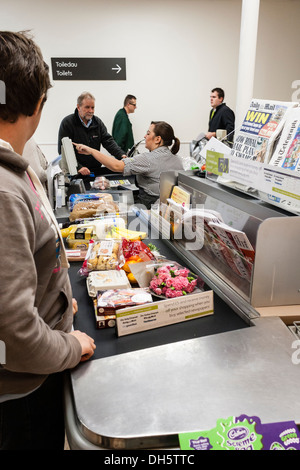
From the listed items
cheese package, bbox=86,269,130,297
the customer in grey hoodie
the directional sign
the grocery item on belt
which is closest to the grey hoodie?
the customer in grey hoodie

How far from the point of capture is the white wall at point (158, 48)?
6.66 m

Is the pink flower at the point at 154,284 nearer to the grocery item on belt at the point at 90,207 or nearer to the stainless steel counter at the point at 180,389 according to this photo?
the stainless steel counter at the point at 180,389

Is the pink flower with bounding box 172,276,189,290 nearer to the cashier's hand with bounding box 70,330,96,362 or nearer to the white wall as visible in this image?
the cashier's hand with bounding box 70,330,96,362

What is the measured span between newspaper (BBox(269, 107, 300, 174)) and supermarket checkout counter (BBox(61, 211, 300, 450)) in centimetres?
52

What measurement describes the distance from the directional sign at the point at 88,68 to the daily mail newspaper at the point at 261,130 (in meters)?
6.27

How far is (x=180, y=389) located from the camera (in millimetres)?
849

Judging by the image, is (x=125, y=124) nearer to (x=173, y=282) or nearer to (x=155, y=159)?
(x=155, y=159)

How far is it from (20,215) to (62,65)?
23.1 ft

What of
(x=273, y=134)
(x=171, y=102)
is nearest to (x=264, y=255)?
(x=273, y=134)

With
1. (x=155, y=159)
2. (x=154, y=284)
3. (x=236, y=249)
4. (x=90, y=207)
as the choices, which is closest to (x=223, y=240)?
(x=236, y=249)

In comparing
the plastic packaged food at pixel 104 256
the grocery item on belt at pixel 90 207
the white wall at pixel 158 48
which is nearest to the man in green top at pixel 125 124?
the white wall at pixel 158 48

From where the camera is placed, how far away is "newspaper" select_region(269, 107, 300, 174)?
1.15 m

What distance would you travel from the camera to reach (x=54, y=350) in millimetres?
809
